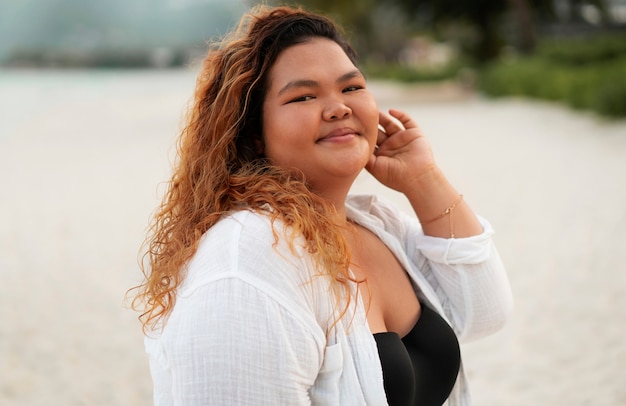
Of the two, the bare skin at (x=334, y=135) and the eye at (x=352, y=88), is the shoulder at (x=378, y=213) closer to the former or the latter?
the bare skin at (x=334, y=135)

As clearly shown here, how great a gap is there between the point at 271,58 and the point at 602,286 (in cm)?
413

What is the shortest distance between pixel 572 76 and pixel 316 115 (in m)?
15.4

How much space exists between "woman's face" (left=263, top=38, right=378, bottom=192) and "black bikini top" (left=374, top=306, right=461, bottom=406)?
16.2 inches

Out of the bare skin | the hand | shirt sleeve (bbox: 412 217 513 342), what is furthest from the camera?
the hand

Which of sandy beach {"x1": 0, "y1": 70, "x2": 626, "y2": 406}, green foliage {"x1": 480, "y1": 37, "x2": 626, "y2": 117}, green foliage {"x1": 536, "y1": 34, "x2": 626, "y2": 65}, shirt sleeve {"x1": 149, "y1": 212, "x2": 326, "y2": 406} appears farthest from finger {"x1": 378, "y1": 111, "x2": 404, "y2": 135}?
green foliage {"x1": 536, "y1": 34, "x2": 626, "y2": 65}

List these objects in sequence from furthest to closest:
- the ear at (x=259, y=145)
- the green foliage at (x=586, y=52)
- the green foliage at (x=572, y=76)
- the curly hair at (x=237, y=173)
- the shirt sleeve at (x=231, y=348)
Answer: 1. the green foliage at (x=586, y=52)
2. the green foliage at (x=572, y=76)
3. the ear at (x=259, y=145)
4. the curly hair at (x=237, y=173)
5. the shirt sleeve at (x=231, y=348)

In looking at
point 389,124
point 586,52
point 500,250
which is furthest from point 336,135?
point 586,52

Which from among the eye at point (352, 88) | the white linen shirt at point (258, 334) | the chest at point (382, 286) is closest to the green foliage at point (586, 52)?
the chest at point (382, 286)

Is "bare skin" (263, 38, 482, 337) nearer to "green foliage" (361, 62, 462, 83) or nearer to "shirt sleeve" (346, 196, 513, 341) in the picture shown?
"shirt sleeve" (346, 196, 513, 341)

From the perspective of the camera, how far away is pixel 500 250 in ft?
19.4

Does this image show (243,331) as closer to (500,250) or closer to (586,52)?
(500,250)

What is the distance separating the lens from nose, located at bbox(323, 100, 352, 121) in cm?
153

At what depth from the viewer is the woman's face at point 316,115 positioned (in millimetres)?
1538

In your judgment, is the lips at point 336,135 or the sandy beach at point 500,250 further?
the sandy beach at point 500,250
